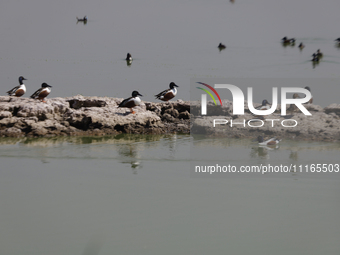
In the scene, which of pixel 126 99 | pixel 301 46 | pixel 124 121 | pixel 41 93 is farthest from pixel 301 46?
pixel 41 93

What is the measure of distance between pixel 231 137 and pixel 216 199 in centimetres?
Result: 631

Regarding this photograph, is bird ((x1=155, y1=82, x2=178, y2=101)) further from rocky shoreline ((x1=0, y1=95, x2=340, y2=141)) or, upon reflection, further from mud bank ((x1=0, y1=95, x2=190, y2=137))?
mud bank ((x1=0, y1=95, x2=190, y2=137))

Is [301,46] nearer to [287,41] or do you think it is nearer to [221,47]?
[287,41]

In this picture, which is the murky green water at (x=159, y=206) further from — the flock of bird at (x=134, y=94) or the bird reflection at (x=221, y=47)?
the bird reflection at (x=221, y=47)

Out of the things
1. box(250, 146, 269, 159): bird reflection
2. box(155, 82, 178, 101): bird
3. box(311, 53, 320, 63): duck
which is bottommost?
box(250, 146, 269, 159): bird reflection

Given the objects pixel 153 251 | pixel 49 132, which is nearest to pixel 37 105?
pixel 49 132

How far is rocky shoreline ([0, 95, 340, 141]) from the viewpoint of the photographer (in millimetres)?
11203

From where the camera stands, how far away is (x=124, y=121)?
1234 cm

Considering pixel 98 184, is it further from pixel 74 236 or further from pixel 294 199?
pixel 294 199

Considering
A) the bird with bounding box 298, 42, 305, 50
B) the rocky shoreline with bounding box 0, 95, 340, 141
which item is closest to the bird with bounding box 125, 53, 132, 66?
the rocky shoreline with bounding box 0, 95, 340, 141

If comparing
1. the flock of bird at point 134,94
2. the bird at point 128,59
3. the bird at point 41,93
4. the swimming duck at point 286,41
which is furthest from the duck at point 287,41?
the bird at point 41,93

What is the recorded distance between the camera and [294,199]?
5281mm

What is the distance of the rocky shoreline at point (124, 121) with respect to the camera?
11203 mm

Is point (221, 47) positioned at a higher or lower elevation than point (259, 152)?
higher
